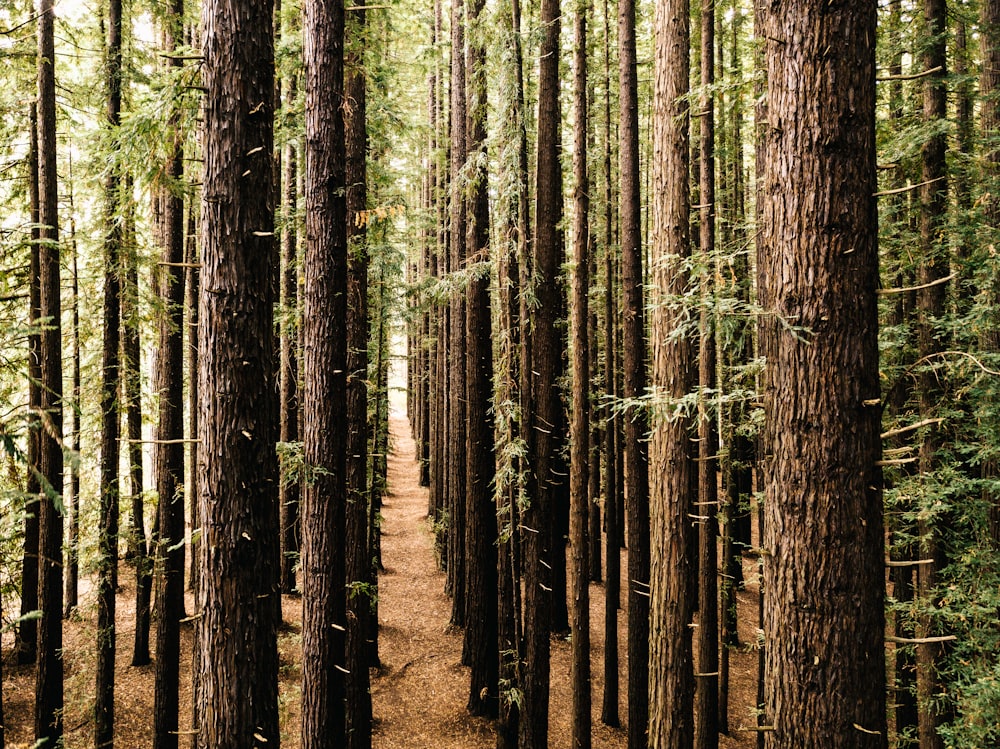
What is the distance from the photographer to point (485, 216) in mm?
10305

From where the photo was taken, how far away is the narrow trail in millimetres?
10188

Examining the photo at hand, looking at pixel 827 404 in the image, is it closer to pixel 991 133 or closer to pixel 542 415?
pixel 542 415

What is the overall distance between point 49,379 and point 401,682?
8766 millimetres

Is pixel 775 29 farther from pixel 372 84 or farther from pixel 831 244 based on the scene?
pixel 372 84

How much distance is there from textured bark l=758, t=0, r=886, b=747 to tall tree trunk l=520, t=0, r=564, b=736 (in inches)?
188

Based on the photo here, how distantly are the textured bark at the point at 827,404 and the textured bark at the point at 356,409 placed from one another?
18.0ft

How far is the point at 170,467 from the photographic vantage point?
8156 mm

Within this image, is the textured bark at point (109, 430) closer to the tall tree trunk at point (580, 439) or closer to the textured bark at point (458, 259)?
the textured bark at point (458, 259)

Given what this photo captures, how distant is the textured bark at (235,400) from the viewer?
169 inches

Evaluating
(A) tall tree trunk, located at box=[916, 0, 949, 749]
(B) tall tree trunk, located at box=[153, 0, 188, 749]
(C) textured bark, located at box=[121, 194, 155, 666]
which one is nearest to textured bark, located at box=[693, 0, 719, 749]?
(A) tall tree trunk, located at box=[916, 0, 949, 749]

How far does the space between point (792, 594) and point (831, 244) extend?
212 centimetres

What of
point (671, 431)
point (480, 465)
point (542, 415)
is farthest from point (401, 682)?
point (671, 431)


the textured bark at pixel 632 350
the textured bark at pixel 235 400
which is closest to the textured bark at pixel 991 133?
the textured bark at pixel 632 350

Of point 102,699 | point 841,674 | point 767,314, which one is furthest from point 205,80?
point 102,699
